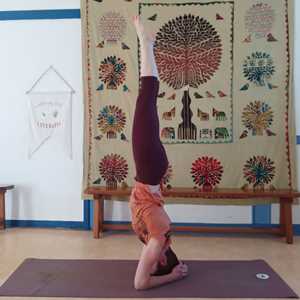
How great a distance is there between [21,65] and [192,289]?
9.76 ft

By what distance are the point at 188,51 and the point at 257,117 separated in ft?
3.21

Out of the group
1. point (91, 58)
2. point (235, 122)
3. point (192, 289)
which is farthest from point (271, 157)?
point (91, 58)

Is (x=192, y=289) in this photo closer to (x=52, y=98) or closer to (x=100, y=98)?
(x=100, y=98)

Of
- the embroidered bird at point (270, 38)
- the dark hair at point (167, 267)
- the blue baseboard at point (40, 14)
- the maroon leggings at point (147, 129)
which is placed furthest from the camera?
the blue baseboard at point (40, 14)

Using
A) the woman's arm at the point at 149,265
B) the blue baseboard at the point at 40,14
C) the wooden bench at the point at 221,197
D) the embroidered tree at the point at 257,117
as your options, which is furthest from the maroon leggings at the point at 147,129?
the blue baseboard at the point at 40,14

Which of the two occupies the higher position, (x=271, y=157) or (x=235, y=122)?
(x=235, y=122)

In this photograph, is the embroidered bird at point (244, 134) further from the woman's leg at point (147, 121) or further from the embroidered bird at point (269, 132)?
the woman's leg at point (147, 121)

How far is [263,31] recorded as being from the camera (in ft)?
11.5

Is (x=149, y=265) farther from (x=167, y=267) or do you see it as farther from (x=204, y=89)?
(x=204, y=89)

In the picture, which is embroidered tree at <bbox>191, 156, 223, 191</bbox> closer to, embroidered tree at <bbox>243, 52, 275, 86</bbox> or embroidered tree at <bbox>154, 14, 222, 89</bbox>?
embroidered tree at <bbox>154, 14, 222, 89</bbox>

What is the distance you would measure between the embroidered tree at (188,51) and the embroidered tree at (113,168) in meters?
0.96

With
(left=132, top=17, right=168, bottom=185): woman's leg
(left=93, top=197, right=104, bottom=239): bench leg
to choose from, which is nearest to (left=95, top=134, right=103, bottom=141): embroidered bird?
(left=93, top=197, right=104, bottom=239): bench leg

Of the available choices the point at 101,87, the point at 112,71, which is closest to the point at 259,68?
the point at 112,71

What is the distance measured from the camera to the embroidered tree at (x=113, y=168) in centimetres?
367
